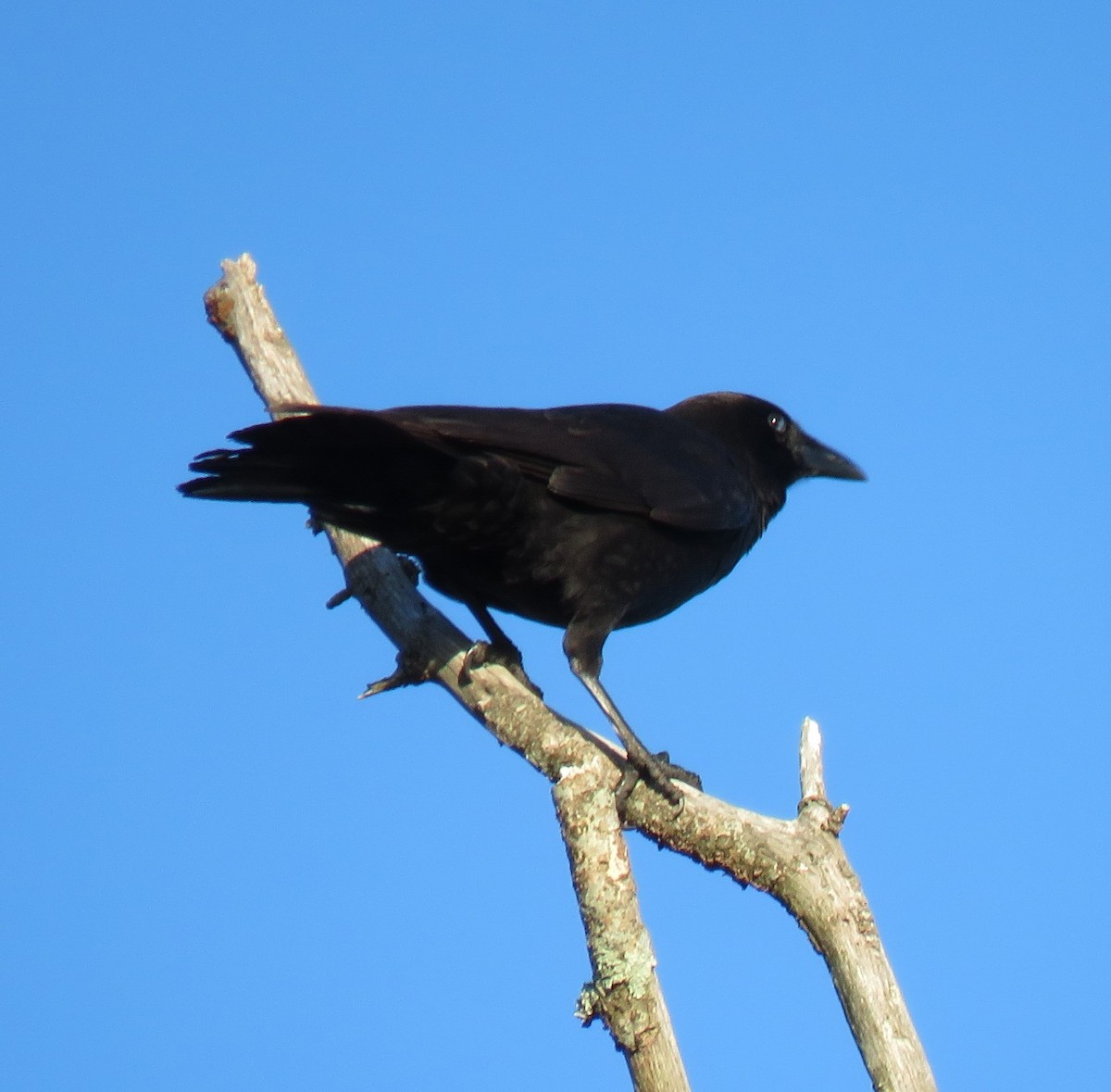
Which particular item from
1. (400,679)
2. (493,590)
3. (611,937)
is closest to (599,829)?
(611,937)

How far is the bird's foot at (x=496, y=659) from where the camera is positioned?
16.6ft

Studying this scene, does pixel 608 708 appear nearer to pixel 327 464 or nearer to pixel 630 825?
pixel 630 825

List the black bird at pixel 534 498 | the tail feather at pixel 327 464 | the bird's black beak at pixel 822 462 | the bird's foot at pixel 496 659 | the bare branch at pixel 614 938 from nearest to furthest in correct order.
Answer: the bare branch at pixel 614 938, the tail feather at pixel 327 464, the black bird at pixel 534 498, the bird's foot at pixel 496 659, the bird's black beak at pixel 822 462

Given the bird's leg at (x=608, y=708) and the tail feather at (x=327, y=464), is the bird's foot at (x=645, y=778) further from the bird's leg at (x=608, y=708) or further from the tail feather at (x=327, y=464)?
the tail feather at (x=327, y=464)

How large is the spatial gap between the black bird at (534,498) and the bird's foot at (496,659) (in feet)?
0.10

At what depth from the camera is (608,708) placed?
537 cm

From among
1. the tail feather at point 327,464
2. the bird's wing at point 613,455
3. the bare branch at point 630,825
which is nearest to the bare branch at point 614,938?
the bare branch at point 630,825

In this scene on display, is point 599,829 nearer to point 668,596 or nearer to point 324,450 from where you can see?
point 324,450

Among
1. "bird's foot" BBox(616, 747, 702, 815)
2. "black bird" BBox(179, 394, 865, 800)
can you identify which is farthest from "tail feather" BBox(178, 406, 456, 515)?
"bird's foot" BBox(616, 747, 702, 815)

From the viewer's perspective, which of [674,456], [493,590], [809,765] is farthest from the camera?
[674,456]

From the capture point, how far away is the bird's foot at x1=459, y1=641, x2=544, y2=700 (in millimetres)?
5062

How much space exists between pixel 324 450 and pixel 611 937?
1.84 m

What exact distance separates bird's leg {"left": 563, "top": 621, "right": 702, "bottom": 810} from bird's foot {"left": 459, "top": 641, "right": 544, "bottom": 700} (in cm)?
19

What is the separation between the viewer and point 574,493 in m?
5.42
